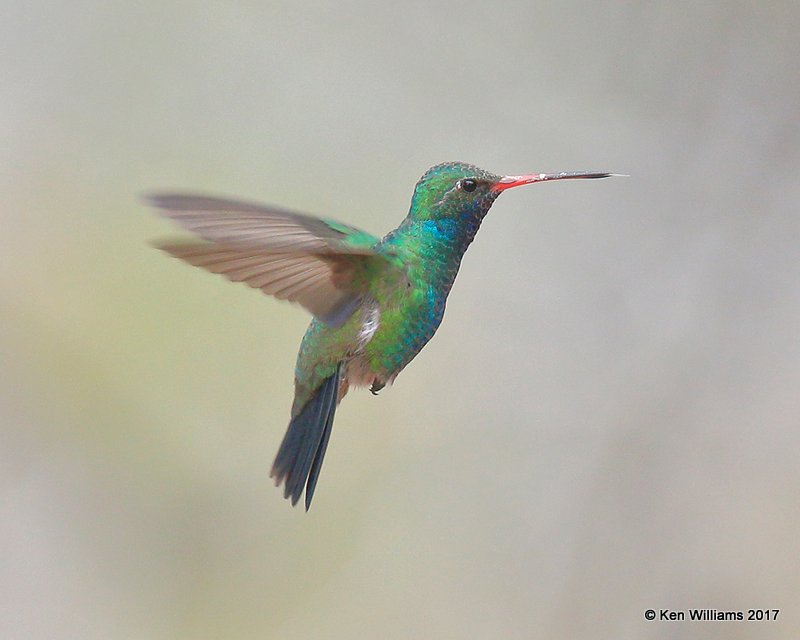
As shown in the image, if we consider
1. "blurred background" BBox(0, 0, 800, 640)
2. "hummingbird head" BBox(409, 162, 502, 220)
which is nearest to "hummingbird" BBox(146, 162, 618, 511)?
"hummingbird head" BBox(409, 162, 502, 220)

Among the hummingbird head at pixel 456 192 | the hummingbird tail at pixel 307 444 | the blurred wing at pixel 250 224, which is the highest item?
the hummingbird head at pixel 456 192

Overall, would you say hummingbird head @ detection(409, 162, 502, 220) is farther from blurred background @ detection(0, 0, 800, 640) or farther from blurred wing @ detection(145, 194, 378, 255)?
blurred background @ detection(0, 0, 800, 640)

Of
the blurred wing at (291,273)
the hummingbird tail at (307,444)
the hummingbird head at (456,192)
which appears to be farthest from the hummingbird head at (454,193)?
the hummingbird tail at (307,444)

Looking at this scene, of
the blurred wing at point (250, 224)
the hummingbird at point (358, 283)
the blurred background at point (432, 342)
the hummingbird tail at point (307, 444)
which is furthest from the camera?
the blurred background at point (432, 342)

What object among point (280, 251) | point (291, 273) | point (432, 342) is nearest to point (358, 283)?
point (291, 273)

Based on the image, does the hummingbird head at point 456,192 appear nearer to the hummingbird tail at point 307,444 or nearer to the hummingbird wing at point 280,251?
the hummingbird wing at point 280,251

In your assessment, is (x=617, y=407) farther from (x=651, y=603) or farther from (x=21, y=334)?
(x=21, y=334)

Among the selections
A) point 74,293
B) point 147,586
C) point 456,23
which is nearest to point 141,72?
point 74,293
